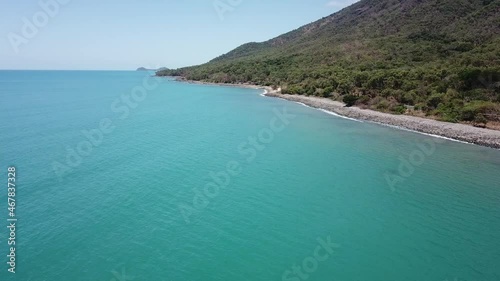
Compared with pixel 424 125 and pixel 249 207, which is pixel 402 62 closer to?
pixel 424 125

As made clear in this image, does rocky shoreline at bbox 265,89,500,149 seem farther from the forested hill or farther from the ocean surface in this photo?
the forested hill

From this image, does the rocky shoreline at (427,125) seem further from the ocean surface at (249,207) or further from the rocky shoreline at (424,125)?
the ocean surface at (249,207)

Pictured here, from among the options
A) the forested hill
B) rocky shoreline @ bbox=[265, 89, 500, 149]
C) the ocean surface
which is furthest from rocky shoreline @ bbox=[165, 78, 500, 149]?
the forested hill

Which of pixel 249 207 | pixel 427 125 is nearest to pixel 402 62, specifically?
pixel 427 125

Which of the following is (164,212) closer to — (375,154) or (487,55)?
(375,154)

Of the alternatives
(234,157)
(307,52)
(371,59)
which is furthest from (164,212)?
(307,52)
